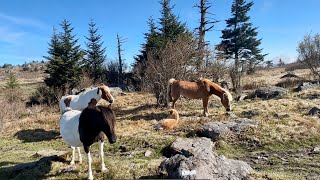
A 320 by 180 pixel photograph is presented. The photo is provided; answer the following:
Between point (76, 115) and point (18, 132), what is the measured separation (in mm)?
8872

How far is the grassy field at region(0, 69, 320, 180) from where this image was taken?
25.3ft

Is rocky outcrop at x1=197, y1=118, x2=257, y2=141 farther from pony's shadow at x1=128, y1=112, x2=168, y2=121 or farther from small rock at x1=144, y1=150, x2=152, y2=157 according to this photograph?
pony's shadow at x1=128, y1=112, x2=168, y2=121

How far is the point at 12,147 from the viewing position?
12734 mm

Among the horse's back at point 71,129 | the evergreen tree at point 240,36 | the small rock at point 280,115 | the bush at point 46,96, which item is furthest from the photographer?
the evergreen tree at point 240,36

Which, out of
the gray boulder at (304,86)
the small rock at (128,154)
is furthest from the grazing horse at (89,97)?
the gray boulder at (304,86)

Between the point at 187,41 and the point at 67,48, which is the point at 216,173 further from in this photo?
the point at 67,48

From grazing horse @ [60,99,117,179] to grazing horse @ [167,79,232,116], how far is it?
8.24m

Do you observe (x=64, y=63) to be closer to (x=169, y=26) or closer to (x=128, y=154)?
(x=169, y=26)

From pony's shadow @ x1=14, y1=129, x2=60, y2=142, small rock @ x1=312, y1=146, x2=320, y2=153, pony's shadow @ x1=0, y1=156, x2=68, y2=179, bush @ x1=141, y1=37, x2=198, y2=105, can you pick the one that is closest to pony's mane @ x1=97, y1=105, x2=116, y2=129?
pony's shadow @ x1=0, y1=156, x2=68, y2=179

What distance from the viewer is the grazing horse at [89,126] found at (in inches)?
252

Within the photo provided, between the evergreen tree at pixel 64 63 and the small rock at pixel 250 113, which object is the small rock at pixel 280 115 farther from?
the evergreen tree at pixel 64 63

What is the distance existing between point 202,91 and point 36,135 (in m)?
7.42

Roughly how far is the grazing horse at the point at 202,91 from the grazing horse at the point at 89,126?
824cm

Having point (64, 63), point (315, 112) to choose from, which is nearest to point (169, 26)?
point (64, 63)
